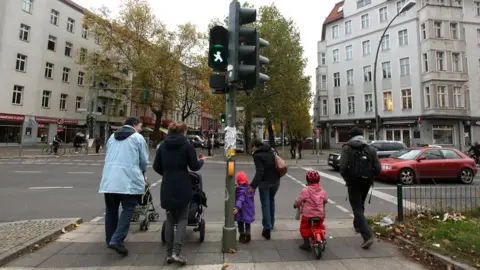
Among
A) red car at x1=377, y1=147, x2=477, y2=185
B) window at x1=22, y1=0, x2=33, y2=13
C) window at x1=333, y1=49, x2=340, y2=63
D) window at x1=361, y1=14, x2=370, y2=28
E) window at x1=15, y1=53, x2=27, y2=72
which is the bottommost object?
red car at x1=377, y1=147, x2=477, y2=185

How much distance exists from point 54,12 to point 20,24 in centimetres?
524

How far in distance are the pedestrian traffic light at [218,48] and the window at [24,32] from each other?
116 feet

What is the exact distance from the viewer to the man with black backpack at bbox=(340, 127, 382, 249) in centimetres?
428

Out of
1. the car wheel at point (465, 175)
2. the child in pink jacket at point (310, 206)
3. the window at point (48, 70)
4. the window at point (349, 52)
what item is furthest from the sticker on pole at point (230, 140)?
the window at point (349, 52)

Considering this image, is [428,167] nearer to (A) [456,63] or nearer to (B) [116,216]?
(B) [116,216]

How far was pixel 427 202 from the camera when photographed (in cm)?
606

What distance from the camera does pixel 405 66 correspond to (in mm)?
32969

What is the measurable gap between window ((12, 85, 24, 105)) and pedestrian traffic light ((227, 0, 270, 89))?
34.2 meters

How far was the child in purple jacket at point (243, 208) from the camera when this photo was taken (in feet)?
14.6

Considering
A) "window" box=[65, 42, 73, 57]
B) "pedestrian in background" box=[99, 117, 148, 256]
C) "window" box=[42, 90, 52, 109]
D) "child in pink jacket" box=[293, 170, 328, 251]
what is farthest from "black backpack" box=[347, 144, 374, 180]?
"window" box=[65, 42, 73, 57]

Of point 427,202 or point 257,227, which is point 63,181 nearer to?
point 257,227

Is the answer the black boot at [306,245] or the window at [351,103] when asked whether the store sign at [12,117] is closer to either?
the black boot at [306,245]

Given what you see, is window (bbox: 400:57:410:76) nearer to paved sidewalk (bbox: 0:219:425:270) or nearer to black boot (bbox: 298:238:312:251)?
paved sidewalk (bbox: 0:219:425:270)

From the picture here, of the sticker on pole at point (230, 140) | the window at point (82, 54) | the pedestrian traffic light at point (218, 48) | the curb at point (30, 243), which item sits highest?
the window at point (82, 54)
